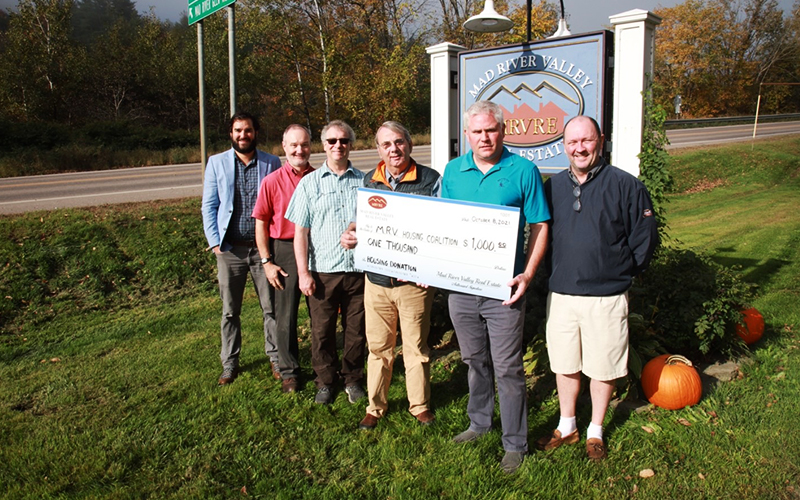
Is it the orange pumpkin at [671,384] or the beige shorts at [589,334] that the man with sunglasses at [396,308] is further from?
the orange pumpkin at [671,384]

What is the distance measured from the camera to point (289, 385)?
4312mm

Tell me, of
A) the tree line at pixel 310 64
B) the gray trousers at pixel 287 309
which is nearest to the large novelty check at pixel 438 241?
the gray trousers at pixel 287 309

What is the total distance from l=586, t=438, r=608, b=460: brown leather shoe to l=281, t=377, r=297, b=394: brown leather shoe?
2.11m

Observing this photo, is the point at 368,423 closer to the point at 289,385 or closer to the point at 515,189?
the point at 289,385

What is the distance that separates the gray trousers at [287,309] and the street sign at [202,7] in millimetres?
2921

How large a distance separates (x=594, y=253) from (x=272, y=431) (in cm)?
227

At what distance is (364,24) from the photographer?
3338cm

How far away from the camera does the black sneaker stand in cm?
409

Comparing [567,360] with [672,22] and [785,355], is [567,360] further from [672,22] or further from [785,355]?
[672,22]

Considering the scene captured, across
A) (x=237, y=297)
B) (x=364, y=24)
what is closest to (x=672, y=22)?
(x=364, y=24)

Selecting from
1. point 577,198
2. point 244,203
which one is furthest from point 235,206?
point 577,198

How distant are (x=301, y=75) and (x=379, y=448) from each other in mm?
33642

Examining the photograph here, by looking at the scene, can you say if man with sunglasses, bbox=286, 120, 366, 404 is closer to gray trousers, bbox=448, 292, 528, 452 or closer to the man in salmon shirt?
the man in salmon shirt

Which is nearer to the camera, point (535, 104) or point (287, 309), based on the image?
point (287, 309)
